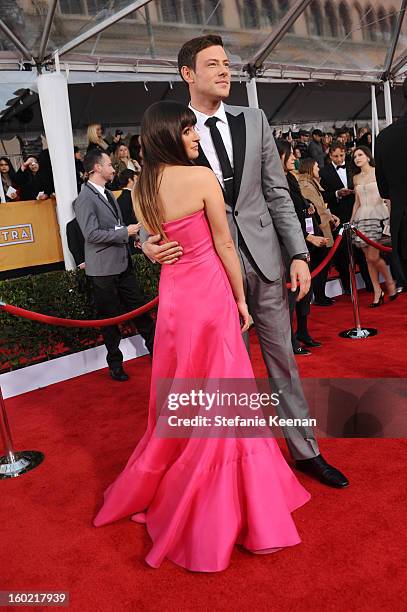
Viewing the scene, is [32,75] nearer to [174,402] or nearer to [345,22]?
[345,22]

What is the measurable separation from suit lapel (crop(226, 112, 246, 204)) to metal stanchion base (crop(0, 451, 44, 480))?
6.80 feet

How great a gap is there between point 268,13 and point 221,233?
7266 mm

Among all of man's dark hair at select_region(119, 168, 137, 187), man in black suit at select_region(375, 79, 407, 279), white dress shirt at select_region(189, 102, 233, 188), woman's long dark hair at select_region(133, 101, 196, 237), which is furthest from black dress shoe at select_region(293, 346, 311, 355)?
woman's long dark hair at select_region(133, 101, 196, 237)

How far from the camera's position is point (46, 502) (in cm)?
317

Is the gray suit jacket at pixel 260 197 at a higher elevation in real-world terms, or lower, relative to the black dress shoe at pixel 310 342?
higher

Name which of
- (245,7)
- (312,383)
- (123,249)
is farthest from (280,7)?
(312,383)

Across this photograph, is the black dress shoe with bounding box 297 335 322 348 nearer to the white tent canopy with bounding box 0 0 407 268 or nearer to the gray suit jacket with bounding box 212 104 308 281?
the gray suit jacket with bounding box 212 104 308 281

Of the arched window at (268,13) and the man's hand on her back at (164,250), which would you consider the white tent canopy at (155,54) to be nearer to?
the arched window at (268,13)

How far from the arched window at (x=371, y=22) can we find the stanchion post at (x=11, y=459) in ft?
29.8

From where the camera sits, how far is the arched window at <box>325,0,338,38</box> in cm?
931

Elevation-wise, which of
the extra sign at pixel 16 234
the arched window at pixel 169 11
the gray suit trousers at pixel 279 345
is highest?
the arched window at pixel 169 11

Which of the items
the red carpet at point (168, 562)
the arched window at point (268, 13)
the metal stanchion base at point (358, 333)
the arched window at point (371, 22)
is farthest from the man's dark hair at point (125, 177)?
the arched window at point (371, 22)

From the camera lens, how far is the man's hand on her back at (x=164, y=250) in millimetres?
2529

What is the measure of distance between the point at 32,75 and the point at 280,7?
144 inches
